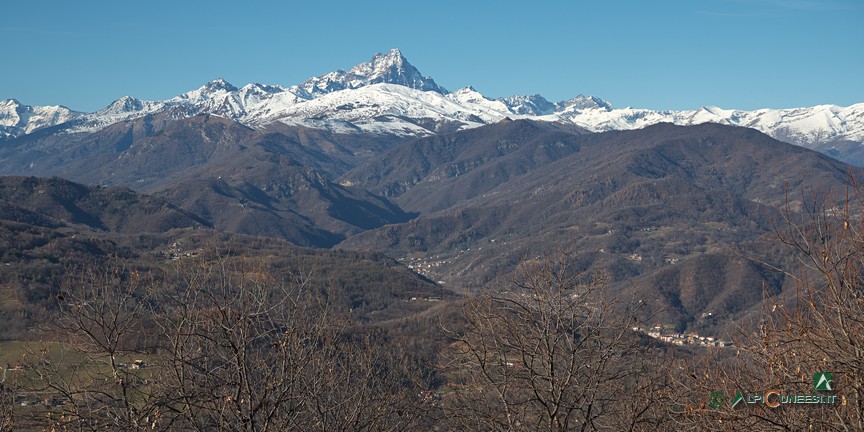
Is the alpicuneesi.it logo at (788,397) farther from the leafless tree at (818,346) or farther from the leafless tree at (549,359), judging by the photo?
the leafless tree at (549,359)

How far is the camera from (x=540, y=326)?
18734 millimetres

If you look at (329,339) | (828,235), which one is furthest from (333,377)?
(828,235)

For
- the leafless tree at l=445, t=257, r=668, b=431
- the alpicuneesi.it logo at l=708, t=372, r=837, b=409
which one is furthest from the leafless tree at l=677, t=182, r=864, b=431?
the leafless tree at l=445, t=257, r=668, b=431

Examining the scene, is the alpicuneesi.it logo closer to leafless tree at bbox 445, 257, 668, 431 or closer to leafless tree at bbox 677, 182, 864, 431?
leafless tree at bbox 677, 182, 864, 431

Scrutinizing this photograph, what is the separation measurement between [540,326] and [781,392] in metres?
5.65

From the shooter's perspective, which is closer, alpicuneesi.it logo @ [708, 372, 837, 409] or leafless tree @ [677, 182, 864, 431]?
leafless tree @ [677, 182, 864, 431]

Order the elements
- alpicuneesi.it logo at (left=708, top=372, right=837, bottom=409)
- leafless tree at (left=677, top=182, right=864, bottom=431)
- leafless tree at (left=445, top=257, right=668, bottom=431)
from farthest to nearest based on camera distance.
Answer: leafless tree at (left=445, top=257, right=668, bottom=431) → alpicuneesi.it logo at (left=708, top=372, right=837, bottom=409) → leafless tree at (left=677, top=182, right=864, bottom=431)

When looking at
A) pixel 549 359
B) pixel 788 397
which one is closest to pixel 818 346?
pixel 788 397

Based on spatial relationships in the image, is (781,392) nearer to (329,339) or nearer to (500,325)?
(500,325)

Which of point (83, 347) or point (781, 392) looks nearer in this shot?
point (781, 392)

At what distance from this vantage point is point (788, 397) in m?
14.0

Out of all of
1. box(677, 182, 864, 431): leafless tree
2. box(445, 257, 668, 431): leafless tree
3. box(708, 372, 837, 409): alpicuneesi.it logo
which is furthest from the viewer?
box(445, 257, 668, 431): leafless tree

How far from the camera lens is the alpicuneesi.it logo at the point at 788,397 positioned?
13986 mm

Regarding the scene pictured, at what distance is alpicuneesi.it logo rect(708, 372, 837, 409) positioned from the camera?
13986mm
